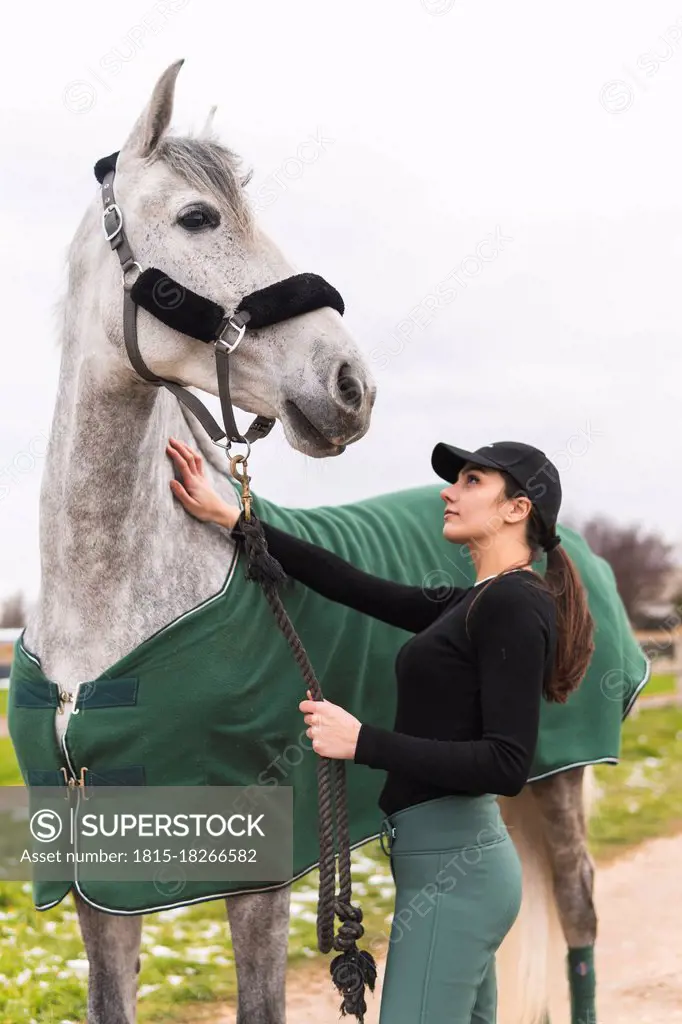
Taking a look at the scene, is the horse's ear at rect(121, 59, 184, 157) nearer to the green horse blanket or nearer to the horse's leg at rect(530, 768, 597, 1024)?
the green horse blanket

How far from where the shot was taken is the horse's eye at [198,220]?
7.45 ft

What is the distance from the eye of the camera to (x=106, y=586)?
7.94 feet

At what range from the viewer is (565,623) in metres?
2.25

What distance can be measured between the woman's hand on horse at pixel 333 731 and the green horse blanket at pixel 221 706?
18.6 inches

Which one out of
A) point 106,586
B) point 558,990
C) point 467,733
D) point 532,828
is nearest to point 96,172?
point 106,586

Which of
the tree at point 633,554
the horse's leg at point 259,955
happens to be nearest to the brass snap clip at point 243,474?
the horse's leg at point 259,955

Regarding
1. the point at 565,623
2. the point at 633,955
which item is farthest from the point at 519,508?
the point at 633,955

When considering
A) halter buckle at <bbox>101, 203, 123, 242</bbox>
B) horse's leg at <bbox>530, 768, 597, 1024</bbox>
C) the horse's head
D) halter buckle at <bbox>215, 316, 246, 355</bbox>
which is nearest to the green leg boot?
horse's leg at <bbox>530, 768, 597, 1024</bbox>

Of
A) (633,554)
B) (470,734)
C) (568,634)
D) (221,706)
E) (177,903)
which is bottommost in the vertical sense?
(177,903)

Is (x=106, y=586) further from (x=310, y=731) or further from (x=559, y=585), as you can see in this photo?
(x=559, y=585)

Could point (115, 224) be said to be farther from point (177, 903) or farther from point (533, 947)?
point (533, 947)

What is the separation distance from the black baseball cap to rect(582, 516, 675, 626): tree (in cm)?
1753

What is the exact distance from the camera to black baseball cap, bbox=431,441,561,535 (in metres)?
2.15

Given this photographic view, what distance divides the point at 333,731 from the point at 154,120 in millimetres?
1447
